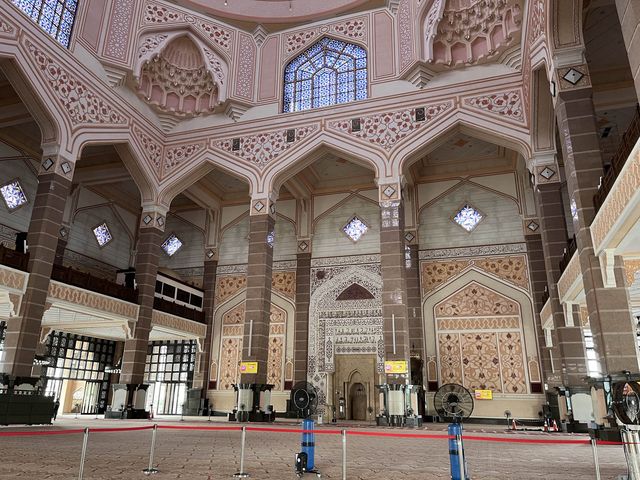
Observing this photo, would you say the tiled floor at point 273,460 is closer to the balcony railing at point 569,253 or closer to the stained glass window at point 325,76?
the balcony railing at point 569,253

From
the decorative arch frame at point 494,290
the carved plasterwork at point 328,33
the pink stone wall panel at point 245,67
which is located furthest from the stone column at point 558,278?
the pink stone wall panel at point 245,67

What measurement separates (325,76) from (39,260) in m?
9.60

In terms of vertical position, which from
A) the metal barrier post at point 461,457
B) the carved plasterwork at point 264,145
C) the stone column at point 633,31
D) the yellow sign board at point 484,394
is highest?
the carved plasterwork at point 264,145

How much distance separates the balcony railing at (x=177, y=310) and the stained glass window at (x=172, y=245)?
10.6ft

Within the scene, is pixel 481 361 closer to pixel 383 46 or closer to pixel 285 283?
pixel 285 283

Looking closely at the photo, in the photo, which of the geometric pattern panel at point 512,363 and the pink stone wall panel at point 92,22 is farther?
the geometric pattern panel at point 512,363

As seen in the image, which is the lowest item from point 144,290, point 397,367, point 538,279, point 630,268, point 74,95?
point 397,367

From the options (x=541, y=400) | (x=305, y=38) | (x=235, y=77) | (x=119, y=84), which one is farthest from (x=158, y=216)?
(x=541, y=400)

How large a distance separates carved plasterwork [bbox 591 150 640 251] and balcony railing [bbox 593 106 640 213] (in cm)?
15

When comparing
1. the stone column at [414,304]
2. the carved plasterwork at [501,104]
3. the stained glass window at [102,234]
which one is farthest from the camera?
the stained glass window at [102,234]

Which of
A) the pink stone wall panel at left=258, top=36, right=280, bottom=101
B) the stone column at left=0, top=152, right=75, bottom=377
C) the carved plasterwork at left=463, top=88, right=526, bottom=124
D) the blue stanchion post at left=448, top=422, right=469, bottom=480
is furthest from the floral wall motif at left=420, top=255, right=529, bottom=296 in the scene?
the blue stanchion post at left=448, top=422, right=469, bottom=480

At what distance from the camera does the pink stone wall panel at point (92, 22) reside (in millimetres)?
12859

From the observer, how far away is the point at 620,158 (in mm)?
5520

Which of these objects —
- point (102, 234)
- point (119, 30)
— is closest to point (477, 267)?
point (119, 30)
